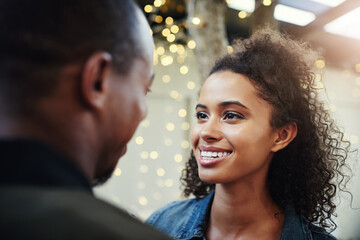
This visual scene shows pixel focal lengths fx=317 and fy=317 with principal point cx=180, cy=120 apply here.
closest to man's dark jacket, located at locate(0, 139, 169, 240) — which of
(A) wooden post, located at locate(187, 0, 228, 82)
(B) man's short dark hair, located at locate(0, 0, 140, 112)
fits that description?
(B) man's short dark hair, located at locate(0, 0, 140, 112)

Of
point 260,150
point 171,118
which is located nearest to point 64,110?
point 260,150

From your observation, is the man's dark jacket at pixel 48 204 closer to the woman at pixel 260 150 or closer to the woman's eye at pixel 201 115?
the woman at pixel 260 150

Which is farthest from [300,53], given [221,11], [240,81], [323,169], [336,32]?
[336,32]

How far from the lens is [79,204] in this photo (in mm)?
509

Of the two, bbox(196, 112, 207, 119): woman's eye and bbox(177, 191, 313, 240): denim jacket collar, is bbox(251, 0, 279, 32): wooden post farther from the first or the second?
bbox(177, 191, 313, 240): denim jacket collar

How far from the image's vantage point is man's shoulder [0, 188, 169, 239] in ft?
1.50

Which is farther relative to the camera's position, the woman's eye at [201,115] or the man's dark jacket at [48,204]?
the woman's eye at [201,115]

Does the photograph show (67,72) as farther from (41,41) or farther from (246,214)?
(246,214)

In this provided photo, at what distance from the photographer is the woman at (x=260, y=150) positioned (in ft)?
4.75

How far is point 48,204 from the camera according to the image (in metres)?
0.49

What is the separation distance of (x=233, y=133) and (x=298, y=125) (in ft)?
1.35

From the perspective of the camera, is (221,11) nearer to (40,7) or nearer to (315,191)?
(315,191)

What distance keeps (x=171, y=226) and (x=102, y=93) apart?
3.82 feet

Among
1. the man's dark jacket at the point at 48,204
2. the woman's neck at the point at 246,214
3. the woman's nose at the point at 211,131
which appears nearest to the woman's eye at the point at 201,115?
the woman's nose at the point at 211,131
